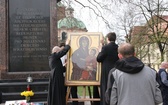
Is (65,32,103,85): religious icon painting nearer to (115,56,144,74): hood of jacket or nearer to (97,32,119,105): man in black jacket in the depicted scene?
(97,32,119,105): man in black jacket

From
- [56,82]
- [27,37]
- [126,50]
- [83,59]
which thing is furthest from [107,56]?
[27,37]

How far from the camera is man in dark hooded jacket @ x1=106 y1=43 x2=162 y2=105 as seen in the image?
13.6 feet

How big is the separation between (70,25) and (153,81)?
2110 cm

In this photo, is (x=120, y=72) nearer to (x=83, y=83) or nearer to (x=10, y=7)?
(x=83, y=83)

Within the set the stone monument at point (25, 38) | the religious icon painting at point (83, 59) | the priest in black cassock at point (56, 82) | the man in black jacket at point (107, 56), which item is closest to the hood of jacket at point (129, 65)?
the man in black jacket at point (107, 56)

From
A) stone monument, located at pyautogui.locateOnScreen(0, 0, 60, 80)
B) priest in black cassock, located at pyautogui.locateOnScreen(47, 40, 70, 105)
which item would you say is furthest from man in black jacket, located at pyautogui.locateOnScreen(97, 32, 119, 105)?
stone monument, located at pyautogui.locateOnScreen(0, 0, 60, 80)

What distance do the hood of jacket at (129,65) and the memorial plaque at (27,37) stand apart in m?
7.20

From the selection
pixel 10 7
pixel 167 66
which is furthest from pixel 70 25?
pixel 167 66

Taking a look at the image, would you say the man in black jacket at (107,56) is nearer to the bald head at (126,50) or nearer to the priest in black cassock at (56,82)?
the priest in black cassock at (56,82)

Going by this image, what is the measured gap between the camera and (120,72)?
418 cm

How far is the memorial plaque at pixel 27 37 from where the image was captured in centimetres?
1101

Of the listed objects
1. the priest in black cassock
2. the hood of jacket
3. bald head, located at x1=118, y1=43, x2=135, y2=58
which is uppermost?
bald head, located at x1=118, y1=43, x2=135, y2=58

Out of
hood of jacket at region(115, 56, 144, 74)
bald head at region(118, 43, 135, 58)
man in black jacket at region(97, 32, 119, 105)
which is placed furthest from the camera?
man in black jacket at region(97, 32, 119, 105)

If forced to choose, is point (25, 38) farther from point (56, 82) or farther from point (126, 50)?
point (126, 50)
